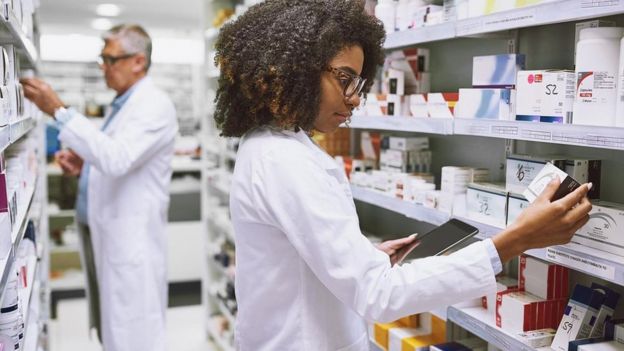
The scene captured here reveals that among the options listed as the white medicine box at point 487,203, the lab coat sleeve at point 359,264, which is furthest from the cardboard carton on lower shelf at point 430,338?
the lab coat sleeve at point 359,264

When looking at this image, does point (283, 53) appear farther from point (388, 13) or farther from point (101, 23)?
point (101, 23)

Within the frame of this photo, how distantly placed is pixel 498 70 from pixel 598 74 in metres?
0.42

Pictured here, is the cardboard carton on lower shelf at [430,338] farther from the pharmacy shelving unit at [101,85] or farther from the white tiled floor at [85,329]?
the pharmacy shelving unit at [101,85]

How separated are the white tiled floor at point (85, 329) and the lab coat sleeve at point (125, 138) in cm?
191

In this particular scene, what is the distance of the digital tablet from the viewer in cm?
151

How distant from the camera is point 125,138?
3.09 metres

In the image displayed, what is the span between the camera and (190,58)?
855cm

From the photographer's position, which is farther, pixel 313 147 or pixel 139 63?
pixel 139 63

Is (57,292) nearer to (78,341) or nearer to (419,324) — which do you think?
(78,341)

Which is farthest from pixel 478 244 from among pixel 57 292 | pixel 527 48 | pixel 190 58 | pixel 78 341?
pixel 190 58

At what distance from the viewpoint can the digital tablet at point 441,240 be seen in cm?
151

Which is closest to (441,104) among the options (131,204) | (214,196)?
(131,204)

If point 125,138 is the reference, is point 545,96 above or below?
above

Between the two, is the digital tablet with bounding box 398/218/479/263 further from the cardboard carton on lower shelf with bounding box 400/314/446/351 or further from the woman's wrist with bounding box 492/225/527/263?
the cardboard carton on lower shelf with bounding box 400/314/446/351
